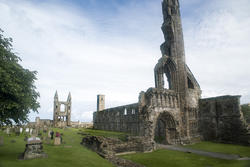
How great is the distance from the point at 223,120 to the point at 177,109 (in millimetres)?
7313

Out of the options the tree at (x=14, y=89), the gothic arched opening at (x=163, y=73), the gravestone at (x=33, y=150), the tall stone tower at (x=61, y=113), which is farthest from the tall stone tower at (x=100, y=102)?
the gravestone at (x=33, y=150)

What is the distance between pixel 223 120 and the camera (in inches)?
1061

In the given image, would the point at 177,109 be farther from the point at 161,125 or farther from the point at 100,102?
the point at 100,102

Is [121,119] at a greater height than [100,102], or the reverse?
[100,102]

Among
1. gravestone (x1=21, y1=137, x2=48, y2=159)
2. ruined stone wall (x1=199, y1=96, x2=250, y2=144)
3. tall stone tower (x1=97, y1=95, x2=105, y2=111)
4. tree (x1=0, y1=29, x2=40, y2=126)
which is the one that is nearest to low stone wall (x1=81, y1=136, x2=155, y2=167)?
gravestone (x1=21, y1=137, x2=48, y2=159)

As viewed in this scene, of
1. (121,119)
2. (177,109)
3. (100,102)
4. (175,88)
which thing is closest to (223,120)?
(177,109)

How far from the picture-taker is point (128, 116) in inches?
1241

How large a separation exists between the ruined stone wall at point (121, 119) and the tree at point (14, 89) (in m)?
18.7

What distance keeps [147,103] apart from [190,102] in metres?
8.77

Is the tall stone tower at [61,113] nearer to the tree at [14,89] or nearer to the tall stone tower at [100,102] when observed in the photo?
the tall stone tower at [100,102]

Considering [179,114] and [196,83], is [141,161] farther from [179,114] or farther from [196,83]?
[196,83]

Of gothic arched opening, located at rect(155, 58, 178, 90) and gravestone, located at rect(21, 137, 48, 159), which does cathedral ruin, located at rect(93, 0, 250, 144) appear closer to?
gothic arched opening, located at rect(155, 58, 178, 90)

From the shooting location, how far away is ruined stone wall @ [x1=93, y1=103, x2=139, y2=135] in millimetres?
29531

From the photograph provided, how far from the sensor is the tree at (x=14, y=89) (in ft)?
36.8
